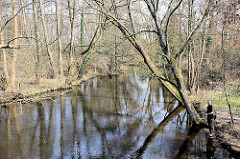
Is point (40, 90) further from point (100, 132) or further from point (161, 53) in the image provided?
point (161, 53)

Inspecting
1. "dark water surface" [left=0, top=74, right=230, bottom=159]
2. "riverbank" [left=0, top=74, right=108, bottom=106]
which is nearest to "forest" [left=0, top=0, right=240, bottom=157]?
"riverbank" [left=0, top=74, right=108, bottom=106]

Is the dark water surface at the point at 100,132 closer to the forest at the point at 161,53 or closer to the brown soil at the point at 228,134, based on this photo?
the brown soil at the point at 228,134

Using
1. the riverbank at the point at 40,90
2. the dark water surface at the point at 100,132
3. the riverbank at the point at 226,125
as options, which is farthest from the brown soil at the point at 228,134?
the riverbank at the point at 40,90

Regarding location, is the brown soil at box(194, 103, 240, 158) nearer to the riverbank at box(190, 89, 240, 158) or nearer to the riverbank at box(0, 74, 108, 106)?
the riverbank at box(190, 89, 240, 158)

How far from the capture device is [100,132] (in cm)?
984

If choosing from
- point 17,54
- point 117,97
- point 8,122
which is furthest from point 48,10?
point 8,122

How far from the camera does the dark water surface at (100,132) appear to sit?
779 cm

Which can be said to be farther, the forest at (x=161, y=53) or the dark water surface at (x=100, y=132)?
the forest at (x=161, y=53)

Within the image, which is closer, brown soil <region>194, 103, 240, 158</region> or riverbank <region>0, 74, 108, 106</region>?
brown soil <region>194, 103, 240, 158</region>

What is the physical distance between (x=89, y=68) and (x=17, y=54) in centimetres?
1705

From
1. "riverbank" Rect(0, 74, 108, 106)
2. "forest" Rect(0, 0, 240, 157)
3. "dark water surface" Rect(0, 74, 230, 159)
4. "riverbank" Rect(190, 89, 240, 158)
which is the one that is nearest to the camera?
"dark water surface" Rect(0, 74, 230, 159)

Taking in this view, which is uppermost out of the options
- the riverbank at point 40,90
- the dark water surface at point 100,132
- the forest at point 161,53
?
the forest at point 161,53

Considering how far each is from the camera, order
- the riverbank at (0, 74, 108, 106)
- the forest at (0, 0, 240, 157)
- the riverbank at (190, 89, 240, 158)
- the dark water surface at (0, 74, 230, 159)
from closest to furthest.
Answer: the dark water surface at (0, 74, 230, 159), the riverbank at (190, 89, 240, 158), the forest at (0, 0, 240, 157), the riverbank at (0, 74, 108, 106)

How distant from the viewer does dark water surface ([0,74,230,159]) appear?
25.6 feet
